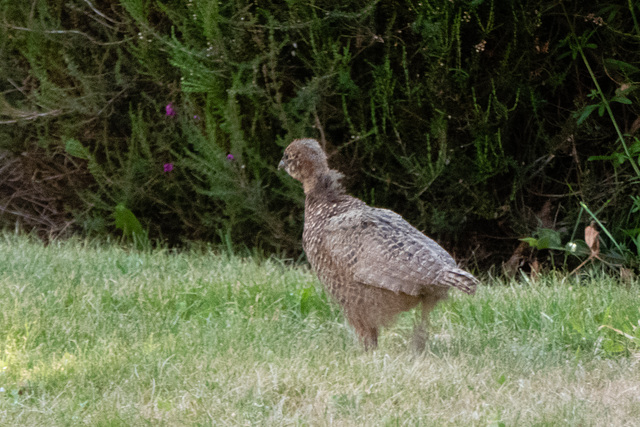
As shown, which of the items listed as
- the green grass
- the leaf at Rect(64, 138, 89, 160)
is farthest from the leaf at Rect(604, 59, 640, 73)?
the leaf at Rect(64, 138, 89, 160)

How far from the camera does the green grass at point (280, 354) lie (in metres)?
3.04

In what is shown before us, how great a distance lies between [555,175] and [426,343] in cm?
232

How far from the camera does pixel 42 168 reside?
6.79 meters

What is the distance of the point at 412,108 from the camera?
533 centimetres

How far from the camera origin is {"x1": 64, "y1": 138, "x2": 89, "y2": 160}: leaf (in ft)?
20.1

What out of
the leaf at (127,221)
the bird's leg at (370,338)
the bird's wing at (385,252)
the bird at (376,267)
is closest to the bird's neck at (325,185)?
the bird at (376,267)

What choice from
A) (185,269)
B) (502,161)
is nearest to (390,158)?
(502,161)

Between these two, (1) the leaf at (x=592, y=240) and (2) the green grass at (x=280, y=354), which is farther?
(1) the leaf at (x=592, y=240)

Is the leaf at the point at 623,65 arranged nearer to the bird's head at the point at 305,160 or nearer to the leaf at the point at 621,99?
the leaf at the point at 621,99

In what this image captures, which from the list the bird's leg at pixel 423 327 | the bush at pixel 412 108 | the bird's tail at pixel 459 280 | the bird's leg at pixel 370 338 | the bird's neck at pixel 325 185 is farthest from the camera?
the bush at pixel 412 108

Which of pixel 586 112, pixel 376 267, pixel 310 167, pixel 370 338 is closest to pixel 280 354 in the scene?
pixel 370 338

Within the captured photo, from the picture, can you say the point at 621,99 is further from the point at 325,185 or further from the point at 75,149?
the point at 75,149

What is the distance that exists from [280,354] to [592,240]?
7.22 ft

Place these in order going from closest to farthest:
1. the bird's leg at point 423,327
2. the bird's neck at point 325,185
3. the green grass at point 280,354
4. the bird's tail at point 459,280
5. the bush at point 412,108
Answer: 1. the green grass at point 280,354
2. the bird's tail at point 459,280
3. the bird's leg at point 423,327
4. the bird's neck at point 325,185
5. the bush at point 412,108
